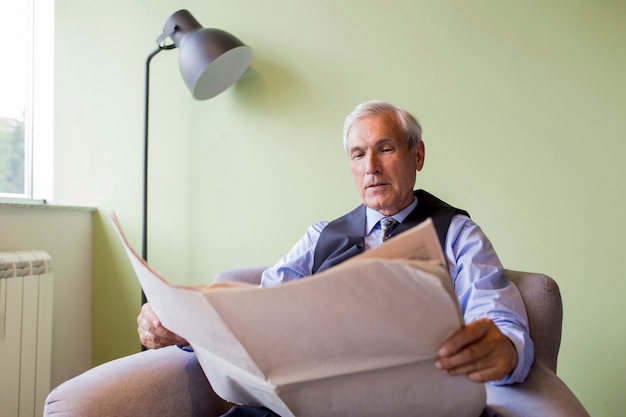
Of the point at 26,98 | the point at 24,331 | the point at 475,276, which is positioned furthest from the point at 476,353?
the point at 26,98

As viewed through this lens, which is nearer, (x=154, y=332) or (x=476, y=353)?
(x=476, y=353)

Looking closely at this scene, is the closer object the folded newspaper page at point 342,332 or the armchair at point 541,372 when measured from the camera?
the folded newspaper page at point 342,332

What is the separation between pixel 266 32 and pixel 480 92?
0.79 meters

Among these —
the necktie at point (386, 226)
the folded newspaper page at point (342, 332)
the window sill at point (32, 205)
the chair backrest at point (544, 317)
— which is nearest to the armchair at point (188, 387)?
the chair backrest at point (544, 317)

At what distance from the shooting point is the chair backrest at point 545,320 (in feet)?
3.12

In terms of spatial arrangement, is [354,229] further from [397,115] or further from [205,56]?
[205,56]

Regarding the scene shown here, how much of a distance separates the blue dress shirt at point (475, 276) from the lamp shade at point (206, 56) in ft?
2.19

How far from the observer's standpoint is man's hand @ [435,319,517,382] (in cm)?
57

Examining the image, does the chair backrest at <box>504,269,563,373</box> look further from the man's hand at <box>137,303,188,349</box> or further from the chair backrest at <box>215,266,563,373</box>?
the man's hand at <box>137,303,188,349</box>

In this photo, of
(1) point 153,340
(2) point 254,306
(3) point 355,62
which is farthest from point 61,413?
(3) point 355,62

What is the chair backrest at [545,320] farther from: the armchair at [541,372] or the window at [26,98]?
the window at [26,98]

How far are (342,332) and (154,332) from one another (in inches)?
22.1

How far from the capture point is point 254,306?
539mm

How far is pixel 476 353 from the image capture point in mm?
608
